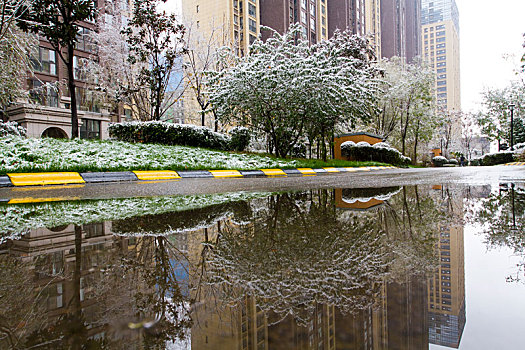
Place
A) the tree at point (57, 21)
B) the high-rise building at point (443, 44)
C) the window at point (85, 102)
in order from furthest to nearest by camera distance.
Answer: the high-rise building at point (443, 44), the window at point (85, 102), the tree at point (57, 21)

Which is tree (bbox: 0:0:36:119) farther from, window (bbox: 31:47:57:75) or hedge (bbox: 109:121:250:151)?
window (bbox: 31:47:57:75)

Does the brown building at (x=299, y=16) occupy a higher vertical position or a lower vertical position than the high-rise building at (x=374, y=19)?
lower

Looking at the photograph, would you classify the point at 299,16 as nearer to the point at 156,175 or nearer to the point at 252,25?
the point at 252,25

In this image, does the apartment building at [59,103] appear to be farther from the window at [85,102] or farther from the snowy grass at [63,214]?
the snowy grass at [63,214]

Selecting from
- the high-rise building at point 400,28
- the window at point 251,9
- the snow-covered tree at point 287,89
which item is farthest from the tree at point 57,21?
the high-rise building at point 400,28

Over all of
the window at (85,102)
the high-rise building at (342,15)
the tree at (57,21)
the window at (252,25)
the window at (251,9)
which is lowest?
the tree at (57,21)

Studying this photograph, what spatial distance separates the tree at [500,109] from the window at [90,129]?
4721cm

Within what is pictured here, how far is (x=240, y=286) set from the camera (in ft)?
4.21

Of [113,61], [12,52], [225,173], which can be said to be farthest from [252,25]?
[225,173]

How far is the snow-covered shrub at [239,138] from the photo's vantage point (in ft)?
57.9

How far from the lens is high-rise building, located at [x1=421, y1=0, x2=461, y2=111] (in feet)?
411

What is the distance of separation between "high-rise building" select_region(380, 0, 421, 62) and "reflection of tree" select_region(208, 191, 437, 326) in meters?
84.9

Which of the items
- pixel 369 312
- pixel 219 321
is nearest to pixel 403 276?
pixel 369 312

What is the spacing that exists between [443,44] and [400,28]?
50.3 meters
